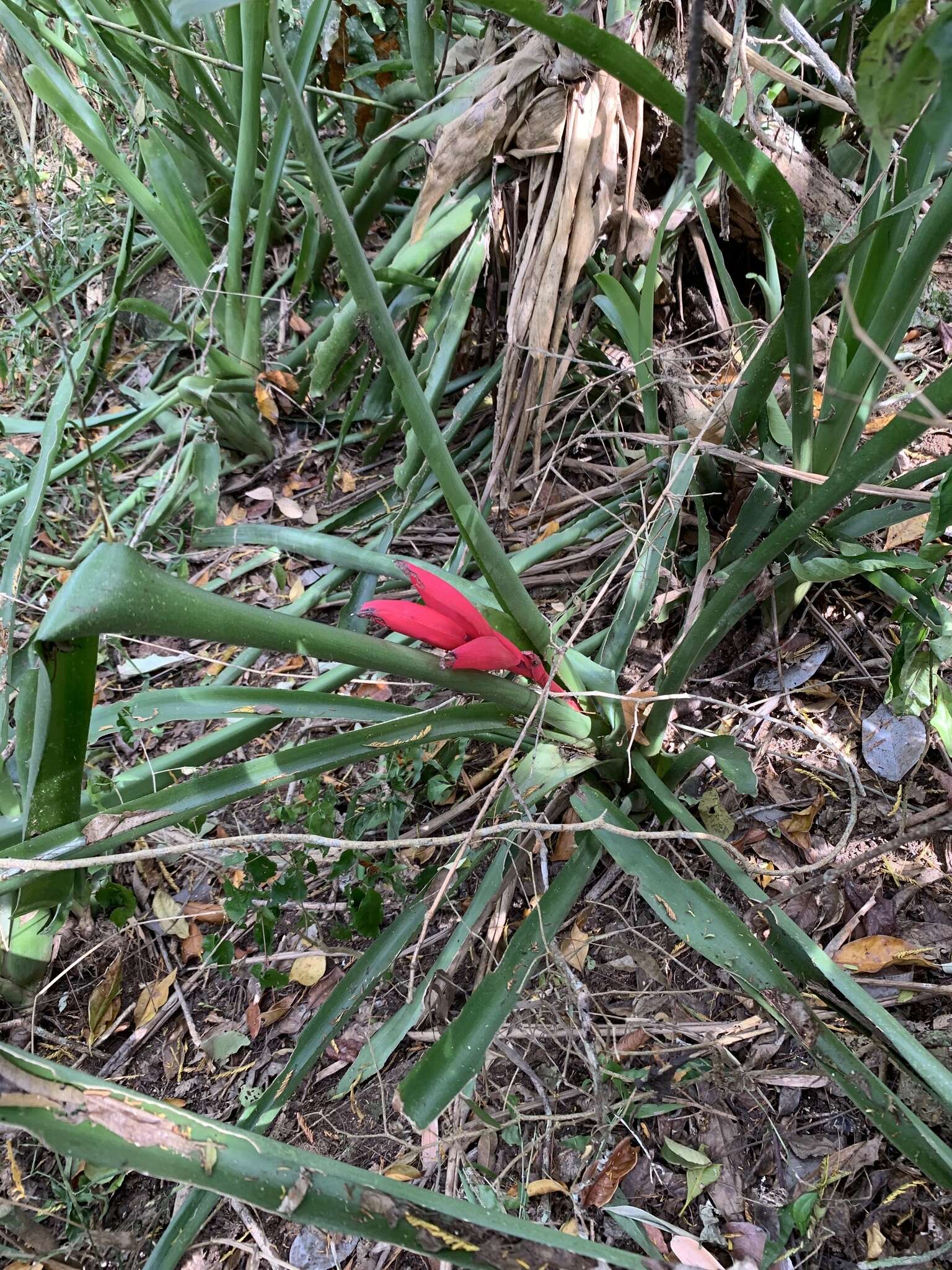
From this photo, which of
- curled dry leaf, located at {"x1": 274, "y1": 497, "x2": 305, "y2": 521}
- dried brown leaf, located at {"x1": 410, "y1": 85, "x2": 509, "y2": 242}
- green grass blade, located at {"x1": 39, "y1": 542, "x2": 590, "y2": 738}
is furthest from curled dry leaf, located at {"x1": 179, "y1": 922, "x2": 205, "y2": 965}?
dried brown leaf, located at {"x1": 410, "y1": 85, "x2": 509, "y2": 242}

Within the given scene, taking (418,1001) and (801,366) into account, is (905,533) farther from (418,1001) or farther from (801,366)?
(418,1001)

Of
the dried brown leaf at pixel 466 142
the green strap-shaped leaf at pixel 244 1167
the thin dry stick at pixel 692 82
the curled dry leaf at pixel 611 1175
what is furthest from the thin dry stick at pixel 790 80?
the curled dry leaf at pixel 611 1175

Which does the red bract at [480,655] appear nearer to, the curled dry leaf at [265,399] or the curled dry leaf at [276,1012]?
the curled dry leaf at [276,1012]

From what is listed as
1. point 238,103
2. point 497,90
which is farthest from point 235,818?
point 238,103

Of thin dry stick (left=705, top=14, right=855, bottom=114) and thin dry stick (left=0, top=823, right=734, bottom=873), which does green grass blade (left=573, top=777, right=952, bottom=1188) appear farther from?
thin dry stick (left=705, top=14, right=855, bottom=114)

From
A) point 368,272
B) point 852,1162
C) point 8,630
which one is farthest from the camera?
point 8,630

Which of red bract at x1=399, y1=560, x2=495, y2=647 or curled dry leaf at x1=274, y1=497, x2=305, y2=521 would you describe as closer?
red bract at x1=399, y1=560, x2=495, y2=647

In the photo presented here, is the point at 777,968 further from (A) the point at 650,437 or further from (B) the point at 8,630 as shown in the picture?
(B) the point at 8,630
